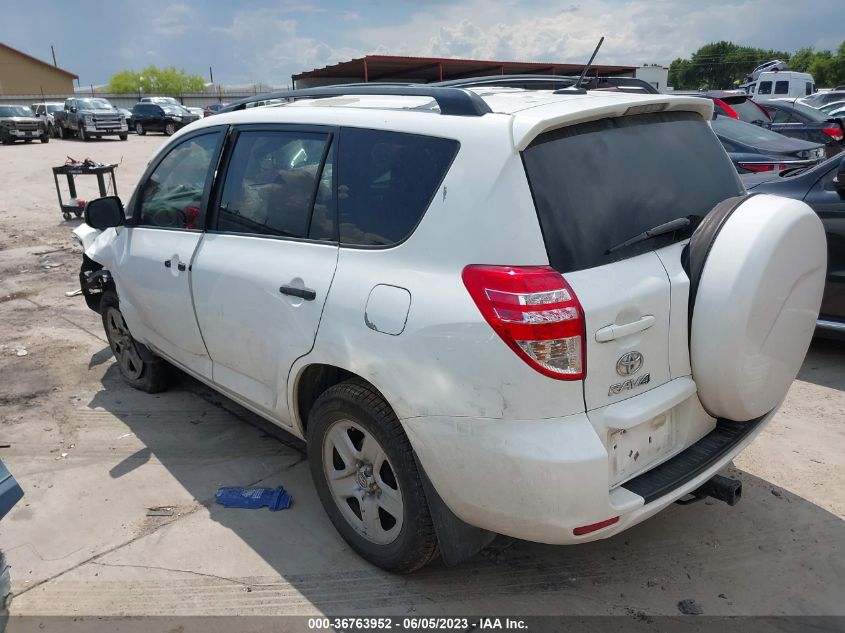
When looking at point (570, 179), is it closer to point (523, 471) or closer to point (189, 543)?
point (523, 471)

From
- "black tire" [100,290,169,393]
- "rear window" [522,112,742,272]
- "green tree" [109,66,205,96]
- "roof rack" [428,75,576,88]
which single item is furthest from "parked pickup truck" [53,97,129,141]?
"green tree" [109,66,205,96]

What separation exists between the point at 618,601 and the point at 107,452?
301 cm

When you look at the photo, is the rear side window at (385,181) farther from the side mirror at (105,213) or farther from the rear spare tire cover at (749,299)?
the side mirror at (105,213)

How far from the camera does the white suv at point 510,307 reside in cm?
217

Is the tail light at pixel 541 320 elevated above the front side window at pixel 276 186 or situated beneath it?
situated beneath

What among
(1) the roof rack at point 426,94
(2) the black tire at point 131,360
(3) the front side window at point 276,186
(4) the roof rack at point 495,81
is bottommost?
(2) the black tire at point 131,360

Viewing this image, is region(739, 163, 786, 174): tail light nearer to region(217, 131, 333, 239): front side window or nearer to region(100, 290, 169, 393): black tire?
region(217, 131, 333, 239): front side window

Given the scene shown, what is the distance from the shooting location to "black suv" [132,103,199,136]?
33.2 metres

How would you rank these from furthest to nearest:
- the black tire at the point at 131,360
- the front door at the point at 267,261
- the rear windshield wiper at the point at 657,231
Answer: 1. the black tire at the point at 131,360
2. the front door at the point at 267,261
3. the rear windshield wiper at the point at 657,231

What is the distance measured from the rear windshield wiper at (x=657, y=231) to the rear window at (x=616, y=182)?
2 centimetres

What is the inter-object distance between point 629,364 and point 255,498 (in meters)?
2.10

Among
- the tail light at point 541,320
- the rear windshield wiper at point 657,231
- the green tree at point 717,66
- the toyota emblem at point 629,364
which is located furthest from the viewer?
the green tree at point 717,66

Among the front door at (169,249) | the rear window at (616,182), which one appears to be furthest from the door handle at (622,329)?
the front door at (169,249)

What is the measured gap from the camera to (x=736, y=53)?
104 m
